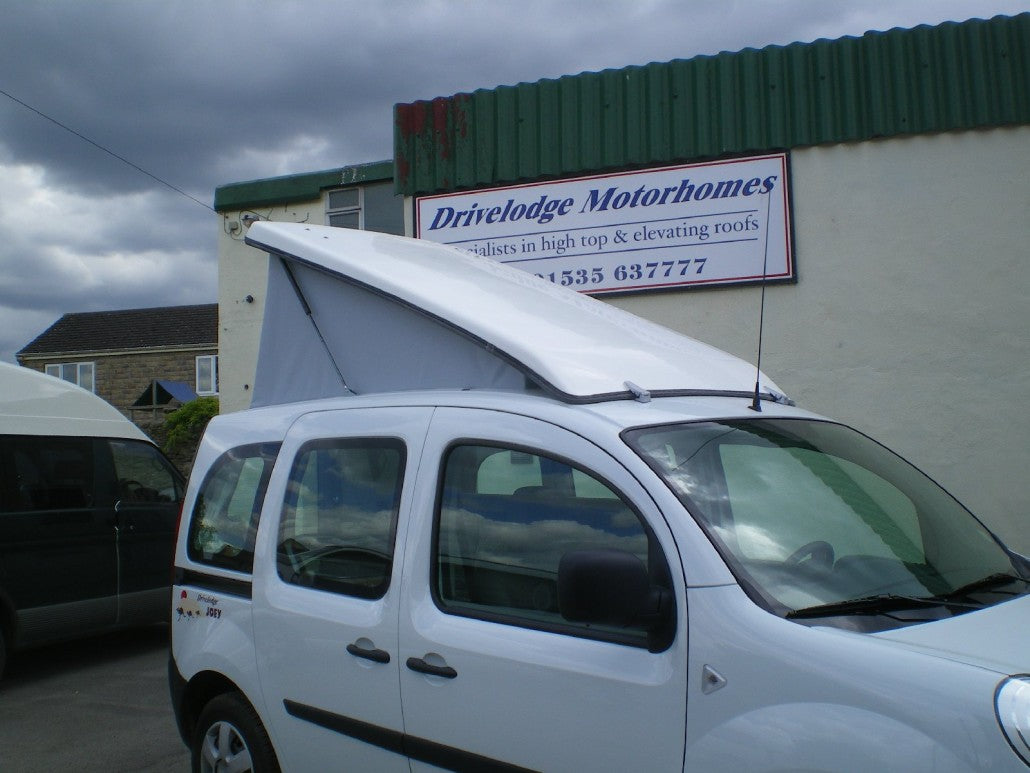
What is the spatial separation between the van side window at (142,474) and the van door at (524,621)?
5.86 meters

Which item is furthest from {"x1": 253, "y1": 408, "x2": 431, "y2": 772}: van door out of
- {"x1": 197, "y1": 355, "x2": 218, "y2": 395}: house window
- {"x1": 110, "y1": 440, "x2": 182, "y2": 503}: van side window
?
{"x1": 197, "y1": 355, "x2": 218, "y2": 395}: house window

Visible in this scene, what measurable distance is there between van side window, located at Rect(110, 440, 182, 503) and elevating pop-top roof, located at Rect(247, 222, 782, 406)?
4.48 m

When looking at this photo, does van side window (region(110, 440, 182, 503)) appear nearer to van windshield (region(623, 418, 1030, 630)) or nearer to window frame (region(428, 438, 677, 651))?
window frame (region(428, 438, 677, 651))

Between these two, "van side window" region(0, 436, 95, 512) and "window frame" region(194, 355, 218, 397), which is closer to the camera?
"van side window" region(0, 436, 95, 512)

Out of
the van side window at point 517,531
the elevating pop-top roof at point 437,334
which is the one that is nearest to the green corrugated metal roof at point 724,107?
the elevating pop-top roof at point 437,334

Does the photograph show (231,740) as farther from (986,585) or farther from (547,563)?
(986,585)

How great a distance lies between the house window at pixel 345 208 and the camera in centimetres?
1198

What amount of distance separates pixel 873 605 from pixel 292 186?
1100 centimetres

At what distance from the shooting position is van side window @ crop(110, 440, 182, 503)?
8.04 metres

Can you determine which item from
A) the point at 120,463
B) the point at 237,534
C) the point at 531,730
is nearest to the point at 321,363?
the point at 237,534

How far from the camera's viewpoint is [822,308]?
8555mm

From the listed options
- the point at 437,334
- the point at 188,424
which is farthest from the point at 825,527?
the point at 188,424

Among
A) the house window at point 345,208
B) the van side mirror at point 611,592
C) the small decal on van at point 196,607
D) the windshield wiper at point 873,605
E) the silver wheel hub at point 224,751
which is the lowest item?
the silver wheel hub at point 224,751

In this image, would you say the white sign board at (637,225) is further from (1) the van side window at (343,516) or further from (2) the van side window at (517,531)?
(2) the van side window at (517,531)
